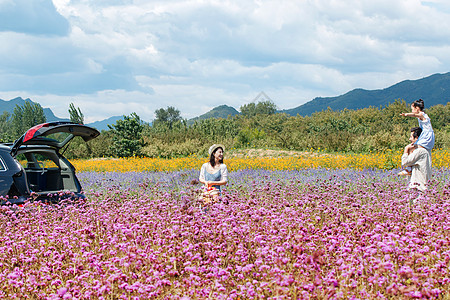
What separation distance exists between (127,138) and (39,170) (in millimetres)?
22185

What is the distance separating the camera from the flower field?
10.6ft

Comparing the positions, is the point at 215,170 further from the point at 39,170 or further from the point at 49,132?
the point at 39,170

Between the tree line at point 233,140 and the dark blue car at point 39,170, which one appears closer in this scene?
the dark blue car at point 39,170

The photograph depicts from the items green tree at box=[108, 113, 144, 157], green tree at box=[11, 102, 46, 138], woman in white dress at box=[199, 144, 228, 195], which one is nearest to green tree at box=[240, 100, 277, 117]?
green tree at box=[11, 102, 46, 138]

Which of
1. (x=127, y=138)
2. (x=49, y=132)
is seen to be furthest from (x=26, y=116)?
(x=49, y=132)

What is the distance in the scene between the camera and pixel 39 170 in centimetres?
718

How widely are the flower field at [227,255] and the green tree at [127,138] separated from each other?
21680 mm

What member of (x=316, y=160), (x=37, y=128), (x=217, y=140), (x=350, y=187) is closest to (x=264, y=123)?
(x=217, y=140)

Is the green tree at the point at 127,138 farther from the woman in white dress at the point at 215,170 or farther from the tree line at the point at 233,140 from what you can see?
the woman in white dress at the point at 215,170

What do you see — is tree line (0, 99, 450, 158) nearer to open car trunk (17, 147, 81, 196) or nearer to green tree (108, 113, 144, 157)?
green tree (108, 113, 144, 157)

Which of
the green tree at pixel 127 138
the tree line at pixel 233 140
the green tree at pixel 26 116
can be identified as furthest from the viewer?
the green tree at pixel 26 116

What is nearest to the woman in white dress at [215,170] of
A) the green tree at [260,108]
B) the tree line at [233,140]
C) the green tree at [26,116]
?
the tree line at [233,140]

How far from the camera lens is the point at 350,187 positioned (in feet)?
29.3

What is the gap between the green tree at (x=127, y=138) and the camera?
27.8 m
